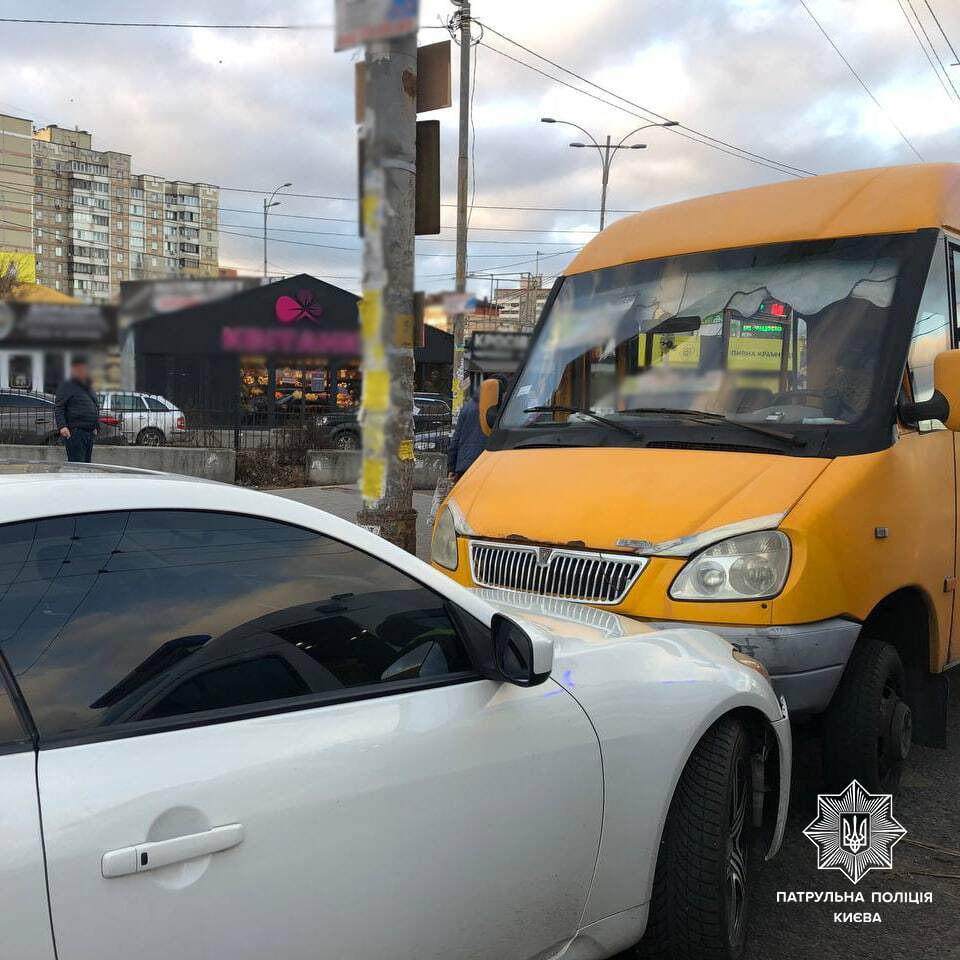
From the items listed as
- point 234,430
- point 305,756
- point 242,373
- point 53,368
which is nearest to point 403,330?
point 305,756

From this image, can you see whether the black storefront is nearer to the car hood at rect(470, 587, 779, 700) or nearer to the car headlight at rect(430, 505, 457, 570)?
the car headlight at rect(430, 505, 457, 570)

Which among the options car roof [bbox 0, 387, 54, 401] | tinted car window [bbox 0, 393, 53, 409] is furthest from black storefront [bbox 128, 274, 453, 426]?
tinted car window [bbox 0, 393, 53, 409]

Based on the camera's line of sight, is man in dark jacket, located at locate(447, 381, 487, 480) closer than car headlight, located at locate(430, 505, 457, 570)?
No

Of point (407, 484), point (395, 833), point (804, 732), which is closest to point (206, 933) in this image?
point (395, 833)

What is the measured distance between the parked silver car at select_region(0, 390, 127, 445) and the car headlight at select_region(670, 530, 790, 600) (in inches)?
604

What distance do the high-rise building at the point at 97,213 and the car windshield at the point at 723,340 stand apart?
355 cm

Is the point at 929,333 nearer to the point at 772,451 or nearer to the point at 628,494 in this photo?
the point at 772,451

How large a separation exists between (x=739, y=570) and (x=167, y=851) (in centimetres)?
242

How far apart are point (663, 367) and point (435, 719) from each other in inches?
114

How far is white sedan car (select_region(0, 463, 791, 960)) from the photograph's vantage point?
1.57 metres

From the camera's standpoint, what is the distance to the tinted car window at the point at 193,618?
1.67m

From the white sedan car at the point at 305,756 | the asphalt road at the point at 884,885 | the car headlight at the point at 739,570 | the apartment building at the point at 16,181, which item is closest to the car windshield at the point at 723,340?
the car headlight at the point at 739,570

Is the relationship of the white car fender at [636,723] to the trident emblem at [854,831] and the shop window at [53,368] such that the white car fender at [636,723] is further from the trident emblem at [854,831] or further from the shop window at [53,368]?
the shop window at [53,368]

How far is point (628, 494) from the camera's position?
3824 mm
